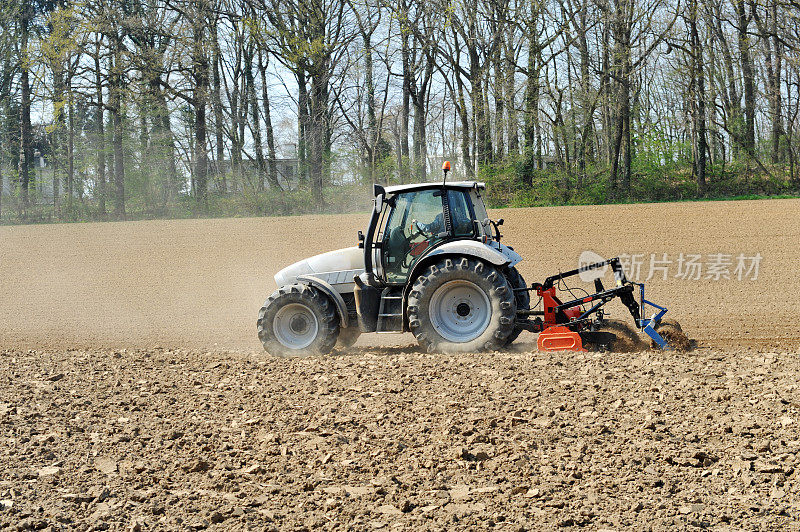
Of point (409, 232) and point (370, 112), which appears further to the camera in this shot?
point (370, 112)

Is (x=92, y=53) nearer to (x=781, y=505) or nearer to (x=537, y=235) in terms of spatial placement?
(x=537, y=235)

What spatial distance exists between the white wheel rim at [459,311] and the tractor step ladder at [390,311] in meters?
0.45

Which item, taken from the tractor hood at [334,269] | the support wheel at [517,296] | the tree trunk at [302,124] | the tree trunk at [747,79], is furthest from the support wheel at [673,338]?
the tree trunk at [302,124]

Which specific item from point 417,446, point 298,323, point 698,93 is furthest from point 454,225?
point 698,93

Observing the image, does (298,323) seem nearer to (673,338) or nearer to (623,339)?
(623,339)

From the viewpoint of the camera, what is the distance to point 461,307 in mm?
8219

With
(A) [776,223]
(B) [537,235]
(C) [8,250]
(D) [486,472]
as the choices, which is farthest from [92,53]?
(D) [486,472]

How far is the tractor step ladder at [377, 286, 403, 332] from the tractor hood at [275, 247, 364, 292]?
47cm

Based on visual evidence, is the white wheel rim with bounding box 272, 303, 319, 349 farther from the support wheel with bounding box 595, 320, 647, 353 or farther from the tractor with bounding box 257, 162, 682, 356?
the support wheel with bounding box 595, 320, 647, 353

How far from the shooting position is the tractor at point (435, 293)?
798cm

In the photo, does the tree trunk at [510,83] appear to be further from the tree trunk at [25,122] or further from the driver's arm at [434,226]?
the tree trunk at [25,122]

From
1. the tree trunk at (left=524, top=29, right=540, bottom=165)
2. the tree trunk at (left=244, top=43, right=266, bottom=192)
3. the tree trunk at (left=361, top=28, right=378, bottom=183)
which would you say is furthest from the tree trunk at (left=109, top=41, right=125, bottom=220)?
the tree trunk at (left=524, top=29, right=540, bottom=165)

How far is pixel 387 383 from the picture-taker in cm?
671

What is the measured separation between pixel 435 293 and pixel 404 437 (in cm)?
297
